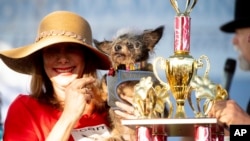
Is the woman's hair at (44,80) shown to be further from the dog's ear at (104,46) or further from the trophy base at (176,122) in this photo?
the trophy base at (176,122)

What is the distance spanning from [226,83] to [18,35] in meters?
0.76

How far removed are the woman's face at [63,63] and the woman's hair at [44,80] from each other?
0.03 meters

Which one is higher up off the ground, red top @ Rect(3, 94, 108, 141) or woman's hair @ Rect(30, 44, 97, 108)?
woman's hair @ Rect(30, 44, 97, 108)

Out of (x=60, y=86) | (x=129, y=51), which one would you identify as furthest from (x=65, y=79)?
(x=129, y=51)

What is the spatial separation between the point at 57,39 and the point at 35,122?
24 centimetres

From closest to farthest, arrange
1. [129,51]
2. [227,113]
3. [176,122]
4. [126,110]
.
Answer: [176,122]
[227,113]
[126,110]
[129,51]

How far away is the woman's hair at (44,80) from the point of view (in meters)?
3.12

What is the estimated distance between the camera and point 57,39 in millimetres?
3084

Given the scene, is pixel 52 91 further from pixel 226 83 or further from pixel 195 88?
pixel 226 83

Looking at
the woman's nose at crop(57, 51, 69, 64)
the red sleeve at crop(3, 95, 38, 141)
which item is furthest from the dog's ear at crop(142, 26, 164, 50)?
the red sleeve at crop(3, 95, 38, 141)

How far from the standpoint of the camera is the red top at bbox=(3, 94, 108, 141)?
303 centimetres

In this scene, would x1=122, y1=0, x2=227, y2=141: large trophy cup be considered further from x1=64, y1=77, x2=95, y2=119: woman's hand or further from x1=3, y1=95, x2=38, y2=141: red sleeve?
x1=3, y1=95, x2=38, y2=141: red sleeve

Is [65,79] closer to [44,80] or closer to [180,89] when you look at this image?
[44,80]

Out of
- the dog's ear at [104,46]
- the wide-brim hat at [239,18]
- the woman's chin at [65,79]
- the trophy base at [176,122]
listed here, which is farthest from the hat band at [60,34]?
the wide-brim hat at [239,18]
